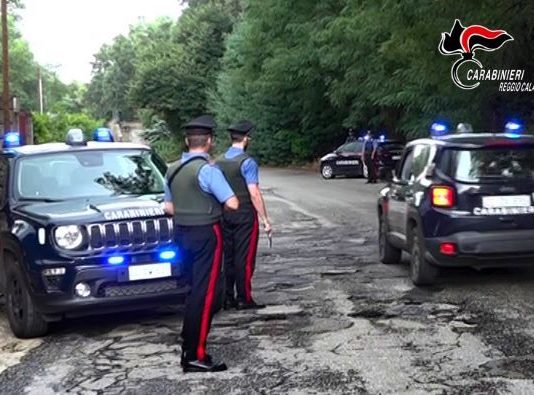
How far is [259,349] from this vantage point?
20.8ft

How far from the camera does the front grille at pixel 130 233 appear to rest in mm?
6840

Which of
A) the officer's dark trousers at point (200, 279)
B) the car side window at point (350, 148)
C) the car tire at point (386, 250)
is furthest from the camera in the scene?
the car side window at point (350, 148)

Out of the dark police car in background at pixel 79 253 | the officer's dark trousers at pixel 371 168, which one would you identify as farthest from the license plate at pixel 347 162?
Answer: the dark police car in background at pixel 79 253

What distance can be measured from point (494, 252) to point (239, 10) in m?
54.6

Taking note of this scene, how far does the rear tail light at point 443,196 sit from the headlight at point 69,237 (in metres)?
3.57

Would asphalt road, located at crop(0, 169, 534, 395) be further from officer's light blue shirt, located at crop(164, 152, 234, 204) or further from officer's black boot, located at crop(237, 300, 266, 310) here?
officer's light blue shirt, located at crop(164, 152, 234, 204)

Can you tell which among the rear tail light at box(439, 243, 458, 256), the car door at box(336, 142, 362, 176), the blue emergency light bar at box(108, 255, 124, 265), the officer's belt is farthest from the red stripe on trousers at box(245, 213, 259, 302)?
the car door at box(336, 142, 362, 176)

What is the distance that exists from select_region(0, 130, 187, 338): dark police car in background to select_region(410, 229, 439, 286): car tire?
273cm

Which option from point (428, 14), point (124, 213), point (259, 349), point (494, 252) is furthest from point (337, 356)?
point (428, 14)

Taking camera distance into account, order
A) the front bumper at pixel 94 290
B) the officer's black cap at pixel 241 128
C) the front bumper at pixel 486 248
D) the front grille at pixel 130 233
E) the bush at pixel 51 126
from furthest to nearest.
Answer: the bush at pixel 51 126 → the front bumper at pixel 486 248 → the officer's black cap at pixel 241 128 → the front grille at pixel 130 233 → the front bumper at pixel 94 290

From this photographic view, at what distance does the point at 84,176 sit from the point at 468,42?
11.8 m

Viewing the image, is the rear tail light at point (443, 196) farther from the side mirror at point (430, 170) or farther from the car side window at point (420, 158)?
the car side window at point (420, 158)

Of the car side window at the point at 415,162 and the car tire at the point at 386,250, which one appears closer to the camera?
the car side window at the point at 415,162

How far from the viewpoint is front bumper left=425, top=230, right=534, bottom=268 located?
813 centimetres
